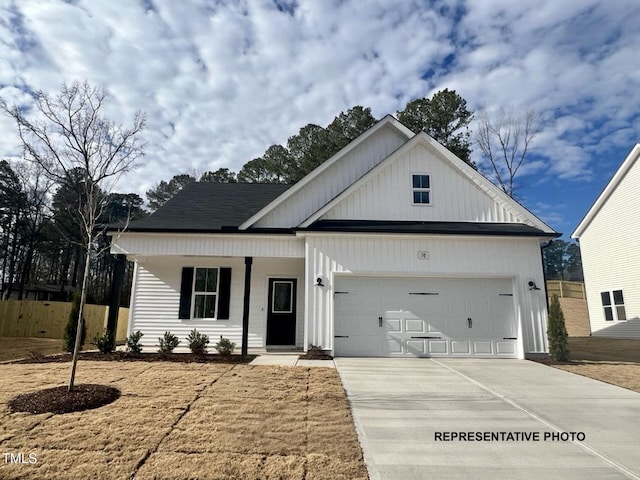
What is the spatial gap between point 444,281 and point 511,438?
6296mm

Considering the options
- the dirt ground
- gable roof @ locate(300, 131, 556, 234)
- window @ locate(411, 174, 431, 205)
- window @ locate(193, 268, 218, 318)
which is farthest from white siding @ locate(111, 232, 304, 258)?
the dirt ground

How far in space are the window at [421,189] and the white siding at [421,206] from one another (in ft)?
0.37

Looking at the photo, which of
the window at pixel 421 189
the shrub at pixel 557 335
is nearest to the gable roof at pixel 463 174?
the window at pixel 421 189

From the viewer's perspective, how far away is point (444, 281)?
1073cm

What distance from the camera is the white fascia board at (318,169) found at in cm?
1166

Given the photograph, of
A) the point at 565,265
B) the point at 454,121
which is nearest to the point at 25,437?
the point at 454,121

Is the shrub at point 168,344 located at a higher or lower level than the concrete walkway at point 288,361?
higher

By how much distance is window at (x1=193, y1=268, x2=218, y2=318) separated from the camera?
39.7ft

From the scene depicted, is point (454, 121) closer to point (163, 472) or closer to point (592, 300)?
point (592, 300)

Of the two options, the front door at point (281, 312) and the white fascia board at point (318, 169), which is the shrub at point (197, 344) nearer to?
the front door at point (281, 312)

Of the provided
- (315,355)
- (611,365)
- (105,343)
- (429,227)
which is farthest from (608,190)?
(105,343)

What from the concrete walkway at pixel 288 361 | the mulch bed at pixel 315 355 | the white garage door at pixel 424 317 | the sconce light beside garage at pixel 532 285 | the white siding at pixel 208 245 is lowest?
the concrete walkway at pixel 288 361

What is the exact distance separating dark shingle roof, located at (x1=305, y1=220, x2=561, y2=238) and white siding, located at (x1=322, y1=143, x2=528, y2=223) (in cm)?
23

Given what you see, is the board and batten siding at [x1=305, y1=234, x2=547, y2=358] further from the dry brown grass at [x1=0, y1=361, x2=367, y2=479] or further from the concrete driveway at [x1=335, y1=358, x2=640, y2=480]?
the dry brown grass at [x1=0, y1=361, x2=367, y2=479]
